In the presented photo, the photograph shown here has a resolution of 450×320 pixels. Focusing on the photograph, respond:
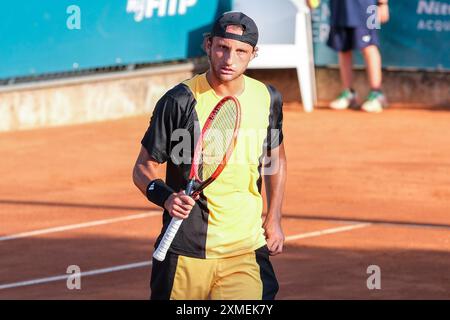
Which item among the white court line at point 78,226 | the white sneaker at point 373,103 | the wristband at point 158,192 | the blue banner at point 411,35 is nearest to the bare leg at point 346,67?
the white sneaker at point 373,103

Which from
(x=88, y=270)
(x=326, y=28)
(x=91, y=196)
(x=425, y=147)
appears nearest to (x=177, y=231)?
(x=88, y=270)

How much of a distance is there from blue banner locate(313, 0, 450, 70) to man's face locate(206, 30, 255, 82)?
12587mm

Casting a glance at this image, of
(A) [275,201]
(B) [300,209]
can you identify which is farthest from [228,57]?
(B) [300,209]

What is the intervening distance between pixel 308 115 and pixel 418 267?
858 centimetres

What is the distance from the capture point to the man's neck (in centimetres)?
647

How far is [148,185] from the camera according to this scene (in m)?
6.37

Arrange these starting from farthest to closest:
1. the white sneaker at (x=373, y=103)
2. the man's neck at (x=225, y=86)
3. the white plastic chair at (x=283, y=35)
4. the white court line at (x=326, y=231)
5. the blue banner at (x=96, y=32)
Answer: the white sneaker at (x=373, y=103)
the white plastic chair at (x=283, y=35)
the blue banner at (x=96, y=32)
the white court line at (x=326, y=231)
the man's neck at (x=225, y=86)

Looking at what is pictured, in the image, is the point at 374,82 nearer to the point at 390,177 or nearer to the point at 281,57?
the point at 281,57

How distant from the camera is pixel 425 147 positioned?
16.2m

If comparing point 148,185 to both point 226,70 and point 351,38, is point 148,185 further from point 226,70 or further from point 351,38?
point 351,38

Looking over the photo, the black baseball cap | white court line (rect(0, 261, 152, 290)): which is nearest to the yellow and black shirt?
the black baseball cap

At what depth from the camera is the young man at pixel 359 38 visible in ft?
60.7

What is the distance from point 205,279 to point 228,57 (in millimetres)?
1056

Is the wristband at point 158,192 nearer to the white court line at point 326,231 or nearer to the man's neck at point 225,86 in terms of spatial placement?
the man's neck at point 225,86
